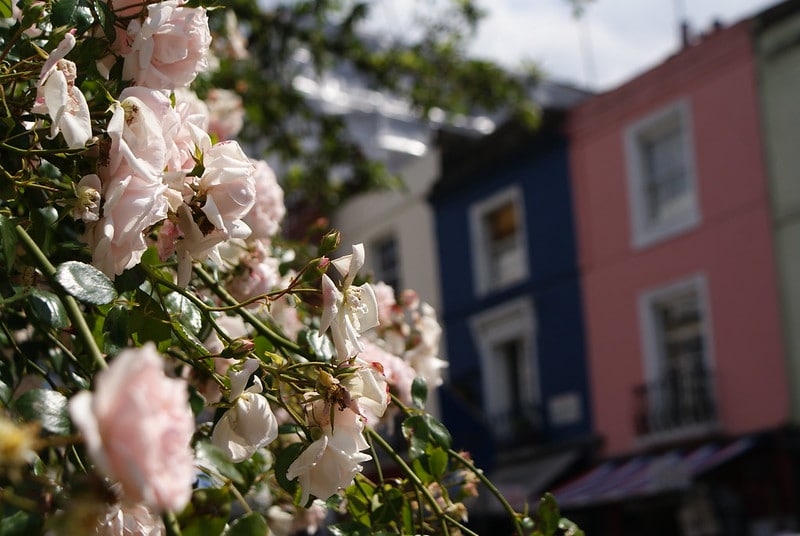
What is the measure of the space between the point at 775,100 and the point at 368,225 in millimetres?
7167

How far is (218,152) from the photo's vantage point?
1.35 m

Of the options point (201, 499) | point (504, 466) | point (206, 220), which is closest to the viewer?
point (201, 499)

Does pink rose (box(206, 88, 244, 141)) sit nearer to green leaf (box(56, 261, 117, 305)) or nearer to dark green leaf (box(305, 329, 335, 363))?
dark green leaf (box(305, 329, 335, 363))

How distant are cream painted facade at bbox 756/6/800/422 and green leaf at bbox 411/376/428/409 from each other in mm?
10269

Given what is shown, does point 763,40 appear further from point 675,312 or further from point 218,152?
point 218,152

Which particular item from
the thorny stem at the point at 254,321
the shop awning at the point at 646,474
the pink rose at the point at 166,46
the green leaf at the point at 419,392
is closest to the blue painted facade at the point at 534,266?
the shop awning at the point at 646,474

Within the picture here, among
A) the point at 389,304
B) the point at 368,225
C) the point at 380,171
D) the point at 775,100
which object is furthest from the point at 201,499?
the point at 368,225

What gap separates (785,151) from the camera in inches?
457

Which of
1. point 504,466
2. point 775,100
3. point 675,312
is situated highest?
point 775,100

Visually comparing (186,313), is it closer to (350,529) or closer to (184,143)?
(184,143)

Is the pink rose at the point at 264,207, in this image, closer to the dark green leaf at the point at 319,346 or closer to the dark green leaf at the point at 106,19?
the dark green leaf at the point at 319,346

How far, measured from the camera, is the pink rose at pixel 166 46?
140 cm

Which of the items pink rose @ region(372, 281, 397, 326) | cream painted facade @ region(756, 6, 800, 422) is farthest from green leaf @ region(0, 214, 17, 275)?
cream painted facade @ region(756, 6, 800, 422)

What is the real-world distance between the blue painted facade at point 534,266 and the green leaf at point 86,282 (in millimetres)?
12022
